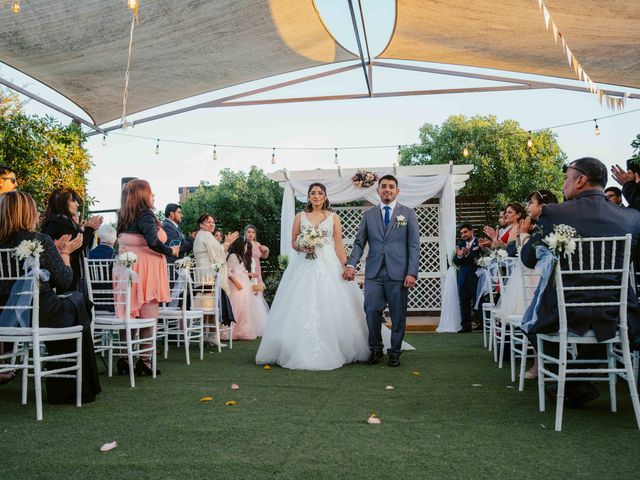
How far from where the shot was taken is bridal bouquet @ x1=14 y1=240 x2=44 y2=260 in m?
3.46

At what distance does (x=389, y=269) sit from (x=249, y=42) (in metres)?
4.53

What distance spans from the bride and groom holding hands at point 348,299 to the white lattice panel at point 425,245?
6.48 m

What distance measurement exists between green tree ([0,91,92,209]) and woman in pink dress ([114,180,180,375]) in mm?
2525

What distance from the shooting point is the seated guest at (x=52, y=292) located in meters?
3.76

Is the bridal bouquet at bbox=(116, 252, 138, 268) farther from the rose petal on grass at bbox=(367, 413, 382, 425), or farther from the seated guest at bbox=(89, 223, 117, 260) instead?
the rose petal on grass at bbox=(367, 413, 382, 425)

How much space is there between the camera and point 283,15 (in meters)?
8.05

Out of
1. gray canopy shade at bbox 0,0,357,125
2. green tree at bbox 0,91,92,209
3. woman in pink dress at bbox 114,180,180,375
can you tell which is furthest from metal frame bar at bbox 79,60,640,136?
woman in pink dress at bbox 114,180,180,375

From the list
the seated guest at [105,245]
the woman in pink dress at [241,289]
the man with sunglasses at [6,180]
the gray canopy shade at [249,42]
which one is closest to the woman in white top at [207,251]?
the woman in pink dress at [241,289]

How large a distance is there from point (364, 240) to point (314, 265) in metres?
0.55

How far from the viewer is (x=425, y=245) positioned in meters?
12.4

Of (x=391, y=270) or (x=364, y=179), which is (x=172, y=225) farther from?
(x=364, y=179)

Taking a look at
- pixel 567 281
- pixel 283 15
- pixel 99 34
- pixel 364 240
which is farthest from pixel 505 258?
pixel 99 34

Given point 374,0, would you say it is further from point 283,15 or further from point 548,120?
point 548,120

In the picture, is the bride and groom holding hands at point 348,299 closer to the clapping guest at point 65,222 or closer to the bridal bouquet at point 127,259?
the bridal bouquet at point 127,259
